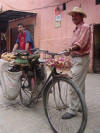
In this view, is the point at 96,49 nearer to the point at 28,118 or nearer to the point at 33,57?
the point at 33,57

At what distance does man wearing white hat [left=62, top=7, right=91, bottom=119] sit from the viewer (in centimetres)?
303

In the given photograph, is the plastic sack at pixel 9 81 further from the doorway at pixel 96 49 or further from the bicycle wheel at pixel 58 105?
the doorway at pixel 96 49

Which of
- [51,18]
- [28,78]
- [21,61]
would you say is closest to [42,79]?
[28,78]

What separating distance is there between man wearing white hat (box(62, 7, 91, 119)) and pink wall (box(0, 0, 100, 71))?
5954mm

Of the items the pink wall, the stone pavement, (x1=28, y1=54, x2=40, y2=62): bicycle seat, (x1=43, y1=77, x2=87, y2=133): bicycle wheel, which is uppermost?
the pink wall

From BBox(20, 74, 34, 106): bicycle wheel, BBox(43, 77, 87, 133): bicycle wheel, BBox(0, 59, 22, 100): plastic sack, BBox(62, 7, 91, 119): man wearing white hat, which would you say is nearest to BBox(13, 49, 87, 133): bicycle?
BBox(43, 77, 87, 133): bicycle wheel

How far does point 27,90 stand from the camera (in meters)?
3.86

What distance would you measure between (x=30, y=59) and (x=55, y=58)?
0.84 metres

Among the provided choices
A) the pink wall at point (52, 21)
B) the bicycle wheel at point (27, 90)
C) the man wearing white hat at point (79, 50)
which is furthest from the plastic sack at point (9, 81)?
the pink wall at point (52, 21)

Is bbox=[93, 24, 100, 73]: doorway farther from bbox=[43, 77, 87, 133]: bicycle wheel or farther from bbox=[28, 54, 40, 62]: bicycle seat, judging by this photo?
bbox=[43, 77, 87, 133]: bicycle wheel

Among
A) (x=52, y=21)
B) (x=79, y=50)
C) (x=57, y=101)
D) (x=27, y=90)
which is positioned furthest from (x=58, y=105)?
(x=52, y=21)

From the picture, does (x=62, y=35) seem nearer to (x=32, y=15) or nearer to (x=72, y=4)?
(x=72, y=4)

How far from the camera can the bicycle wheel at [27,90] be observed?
3638mm

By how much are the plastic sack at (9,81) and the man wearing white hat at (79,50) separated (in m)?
1.06
